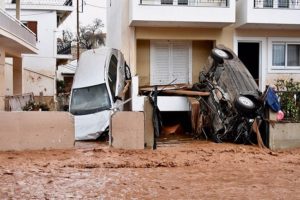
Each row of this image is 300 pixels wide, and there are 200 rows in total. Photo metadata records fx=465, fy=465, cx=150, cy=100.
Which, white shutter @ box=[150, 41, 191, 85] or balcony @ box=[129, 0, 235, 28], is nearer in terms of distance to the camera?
balcony @ box=[129, 0, 235, 28]

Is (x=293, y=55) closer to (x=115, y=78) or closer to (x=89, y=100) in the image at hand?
(x=115, y=78)

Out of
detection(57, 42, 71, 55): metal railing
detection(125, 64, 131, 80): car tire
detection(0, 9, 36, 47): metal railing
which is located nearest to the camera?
detection(125, 64, 131, 80): car tire

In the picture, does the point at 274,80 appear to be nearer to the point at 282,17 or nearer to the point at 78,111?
the point at 282,17

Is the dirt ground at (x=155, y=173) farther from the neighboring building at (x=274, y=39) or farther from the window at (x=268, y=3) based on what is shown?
the window at (x=268, y=3)

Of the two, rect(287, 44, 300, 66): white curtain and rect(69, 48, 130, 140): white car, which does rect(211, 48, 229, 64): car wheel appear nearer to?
rect(69, 48, 130, 140): white car

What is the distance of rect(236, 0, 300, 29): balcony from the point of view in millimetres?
19453

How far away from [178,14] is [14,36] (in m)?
8.98

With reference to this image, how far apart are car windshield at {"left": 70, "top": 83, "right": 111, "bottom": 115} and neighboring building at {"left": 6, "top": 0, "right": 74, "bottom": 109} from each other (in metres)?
16.0

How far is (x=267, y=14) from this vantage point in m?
19.6

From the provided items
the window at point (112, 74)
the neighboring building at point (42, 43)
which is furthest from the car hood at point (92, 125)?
the neighboring building at point (42, 43)

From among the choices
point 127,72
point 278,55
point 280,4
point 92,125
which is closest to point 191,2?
point 280,4

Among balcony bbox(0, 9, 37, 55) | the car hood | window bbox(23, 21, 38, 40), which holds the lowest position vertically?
the car hood

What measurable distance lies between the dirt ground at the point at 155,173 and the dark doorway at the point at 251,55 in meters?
7.25

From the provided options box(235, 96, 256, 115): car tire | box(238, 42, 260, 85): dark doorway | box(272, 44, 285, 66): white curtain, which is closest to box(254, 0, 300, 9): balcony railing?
box(272, 44, 285, 66): white curtain
